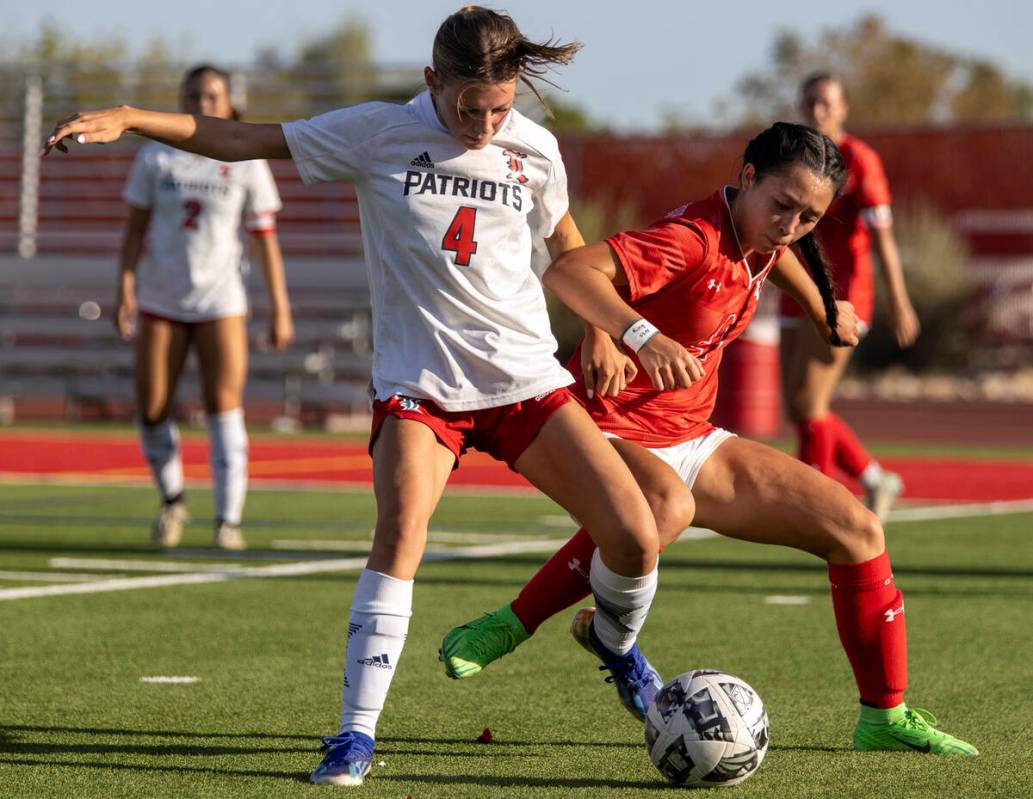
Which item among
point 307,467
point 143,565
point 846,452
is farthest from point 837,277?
point 307,467

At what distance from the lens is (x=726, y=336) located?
17.3 feet

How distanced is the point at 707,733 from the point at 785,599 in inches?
141

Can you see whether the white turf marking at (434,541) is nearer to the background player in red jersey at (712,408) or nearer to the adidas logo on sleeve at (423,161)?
the background player in red jersey at (712,408)

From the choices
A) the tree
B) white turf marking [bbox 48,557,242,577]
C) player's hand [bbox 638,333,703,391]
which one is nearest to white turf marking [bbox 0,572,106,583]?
white turf marking [bbox 48,557,242,577]

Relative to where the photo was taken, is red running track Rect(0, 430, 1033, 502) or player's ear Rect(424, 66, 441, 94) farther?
red running track Rect(0, 430, 1033, 502)

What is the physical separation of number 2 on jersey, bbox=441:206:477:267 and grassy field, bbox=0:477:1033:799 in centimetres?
132

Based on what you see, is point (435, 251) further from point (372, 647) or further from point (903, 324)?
point (903, 324)

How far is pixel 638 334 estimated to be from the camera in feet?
15.3

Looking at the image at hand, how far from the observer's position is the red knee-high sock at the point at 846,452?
10492 millimetres

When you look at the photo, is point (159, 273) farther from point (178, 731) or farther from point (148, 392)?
point (178, 731)

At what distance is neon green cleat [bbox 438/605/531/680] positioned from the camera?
17.2 ft

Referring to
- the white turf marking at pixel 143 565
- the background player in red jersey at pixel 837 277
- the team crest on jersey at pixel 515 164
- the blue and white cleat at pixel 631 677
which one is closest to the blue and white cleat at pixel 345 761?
the blue and white cleat at pixel 631 677

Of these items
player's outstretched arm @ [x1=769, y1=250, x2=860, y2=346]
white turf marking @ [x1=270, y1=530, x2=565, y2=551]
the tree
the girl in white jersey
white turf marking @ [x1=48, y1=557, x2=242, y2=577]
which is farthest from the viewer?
the tree

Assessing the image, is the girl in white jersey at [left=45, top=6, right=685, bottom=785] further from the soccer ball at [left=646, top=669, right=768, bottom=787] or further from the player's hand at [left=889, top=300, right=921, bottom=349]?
the player's hand at [left=889, top=300, right=921, bottom=349]
